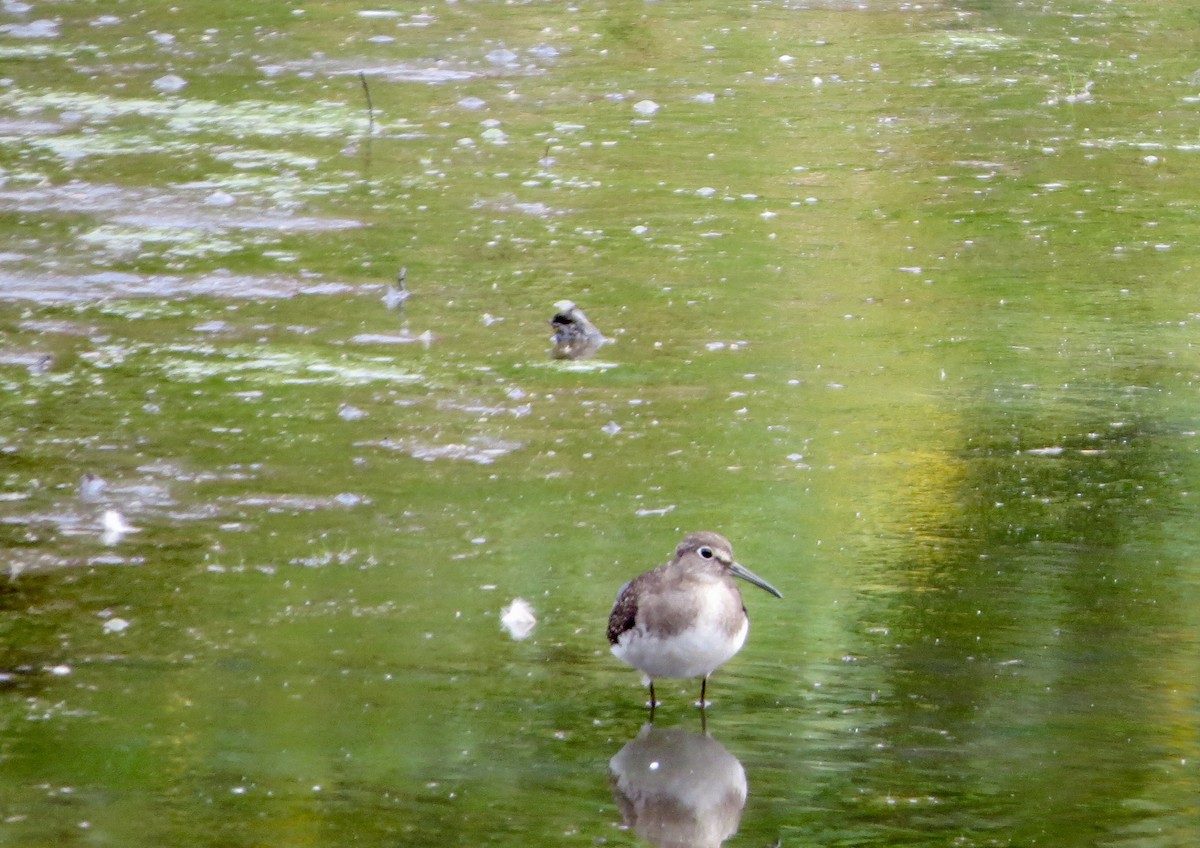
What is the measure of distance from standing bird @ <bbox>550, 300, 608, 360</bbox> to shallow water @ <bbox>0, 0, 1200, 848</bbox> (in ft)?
0.42

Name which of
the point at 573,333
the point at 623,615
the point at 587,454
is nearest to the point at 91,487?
the point at 587,454

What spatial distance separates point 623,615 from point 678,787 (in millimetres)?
701

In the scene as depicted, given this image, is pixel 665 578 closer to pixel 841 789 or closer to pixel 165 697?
pixel 841 789

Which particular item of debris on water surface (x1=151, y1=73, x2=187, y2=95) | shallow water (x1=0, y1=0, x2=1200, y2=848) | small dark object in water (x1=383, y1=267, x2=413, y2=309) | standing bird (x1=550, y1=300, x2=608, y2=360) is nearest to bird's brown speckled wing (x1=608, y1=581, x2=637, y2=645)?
shallow water (x1=0, y1=0, x2=1200, y2=848)

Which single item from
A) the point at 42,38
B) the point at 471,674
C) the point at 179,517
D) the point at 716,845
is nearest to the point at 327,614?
the point at 471,674

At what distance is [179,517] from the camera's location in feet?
22.8

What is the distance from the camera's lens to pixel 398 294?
9.66 m

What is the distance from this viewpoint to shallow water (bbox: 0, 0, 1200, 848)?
5113 millimetres

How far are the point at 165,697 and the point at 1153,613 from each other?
9.69ft

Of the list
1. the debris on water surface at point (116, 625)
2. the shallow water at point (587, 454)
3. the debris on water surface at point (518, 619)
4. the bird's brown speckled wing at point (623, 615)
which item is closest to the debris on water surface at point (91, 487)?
the shallow water at point (587, 454)

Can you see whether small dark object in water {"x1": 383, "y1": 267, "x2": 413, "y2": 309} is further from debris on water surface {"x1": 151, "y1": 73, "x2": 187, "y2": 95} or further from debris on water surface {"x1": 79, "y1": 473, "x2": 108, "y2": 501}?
debris on water surface {"x1": 151, "y1": 73, "x2": 187, "y2": 95}

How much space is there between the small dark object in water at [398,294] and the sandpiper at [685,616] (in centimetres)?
409

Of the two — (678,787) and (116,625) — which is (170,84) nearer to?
(116,625)

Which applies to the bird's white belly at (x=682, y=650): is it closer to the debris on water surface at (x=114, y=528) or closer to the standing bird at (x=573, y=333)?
the debris on water surface at (x=114, y=528)
